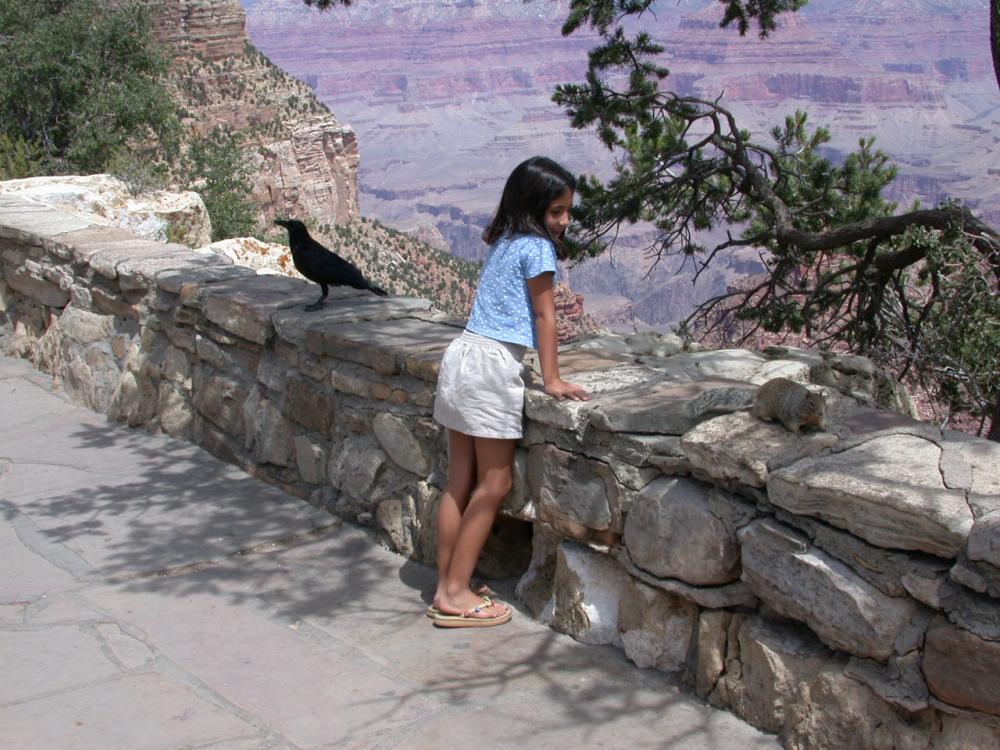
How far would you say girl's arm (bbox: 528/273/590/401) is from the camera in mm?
2984

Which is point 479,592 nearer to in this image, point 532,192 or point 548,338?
point 548,338

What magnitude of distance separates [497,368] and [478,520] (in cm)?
45

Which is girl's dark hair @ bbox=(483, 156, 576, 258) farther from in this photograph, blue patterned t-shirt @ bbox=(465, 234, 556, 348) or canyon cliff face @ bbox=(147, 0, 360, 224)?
canyon cliff face @ bbox=(147, 0, 360, 224)

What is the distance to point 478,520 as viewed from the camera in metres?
3.17

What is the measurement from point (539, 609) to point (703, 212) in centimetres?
562

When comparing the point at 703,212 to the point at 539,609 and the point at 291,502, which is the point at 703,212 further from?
the point at 539,609

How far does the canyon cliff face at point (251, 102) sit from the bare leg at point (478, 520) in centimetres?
4218

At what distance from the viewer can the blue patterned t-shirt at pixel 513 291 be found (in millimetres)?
3080

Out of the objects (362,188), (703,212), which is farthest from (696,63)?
(703,212)

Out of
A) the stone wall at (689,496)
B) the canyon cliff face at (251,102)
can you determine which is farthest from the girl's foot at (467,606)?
the canyon cliff face at (251,102)

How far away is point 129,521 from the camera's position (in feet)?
13.1

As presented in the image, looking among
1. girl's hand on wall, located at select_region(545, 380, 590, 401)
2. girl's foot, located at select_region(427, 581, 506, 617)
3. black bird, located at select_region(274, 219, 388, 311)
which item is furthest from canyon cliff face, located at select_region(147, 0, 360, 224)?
girl's hand on wall, located at select_region(545, 380, 590, 401)

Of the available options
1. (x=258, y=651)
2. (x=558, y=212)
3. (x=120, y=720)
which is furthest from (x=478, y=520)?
(x=120, y=720)

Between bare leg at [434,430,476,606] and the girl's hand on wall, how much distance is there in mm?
338
